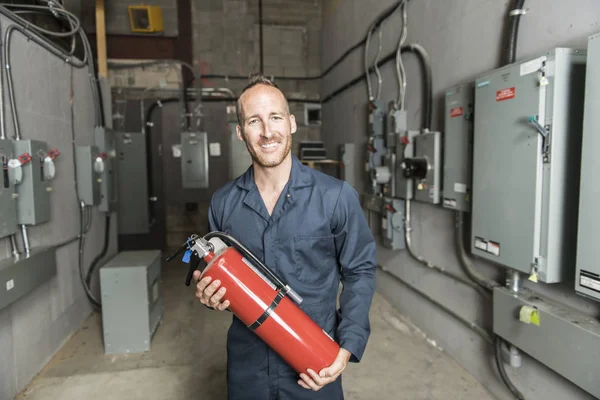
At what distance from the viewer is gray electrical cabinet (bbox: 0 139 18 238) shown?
186 cm

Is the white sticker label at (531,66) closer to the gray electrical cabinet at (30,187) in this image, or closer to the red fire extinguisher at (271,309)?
the red fire extinguisher at (271,309)

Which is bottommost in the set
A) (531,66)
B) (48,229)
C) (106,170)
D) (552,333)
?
(552,333)

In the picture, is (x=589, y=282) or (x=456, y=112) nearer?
(x=589, y=282)

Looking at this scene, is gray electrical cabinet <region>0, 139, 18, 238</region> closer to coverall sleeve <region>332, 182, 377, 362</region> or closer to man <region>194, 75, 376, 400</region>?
man <region>194, 75, 376, 400</region>

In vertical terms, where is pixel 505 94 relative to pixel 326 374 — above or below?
above

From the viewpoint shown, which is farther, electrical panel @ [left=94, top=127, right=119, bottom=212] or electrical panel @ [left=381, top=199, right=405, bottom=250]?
A: electrical panel @ [left=94, top=127, right=119, bottom=212]

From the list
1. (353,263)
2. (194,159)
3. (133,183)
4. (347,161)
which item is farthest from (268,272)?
(133,183)

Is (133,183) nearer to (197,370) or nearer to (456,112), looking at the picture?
(197,370)

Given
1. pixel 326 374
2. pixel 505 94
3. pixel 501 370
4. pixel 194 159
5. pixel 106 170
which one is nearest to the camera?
pixel 326 374

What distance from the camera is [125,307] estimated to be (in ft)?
8.29

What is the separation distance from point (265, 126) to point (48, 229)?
211 cm

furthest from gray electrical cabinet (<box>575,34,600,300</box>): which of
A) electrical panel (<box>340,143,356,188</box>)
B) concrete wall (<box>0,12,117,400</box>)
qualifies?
electrical panel (<box>340,143,356,188</box>)

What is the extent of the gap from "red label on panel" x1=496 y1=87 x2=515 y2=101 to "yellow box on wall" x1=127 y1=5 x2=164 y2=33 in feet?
15.1

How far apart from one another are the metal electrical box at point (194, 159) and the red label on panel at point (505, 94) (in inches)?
127
